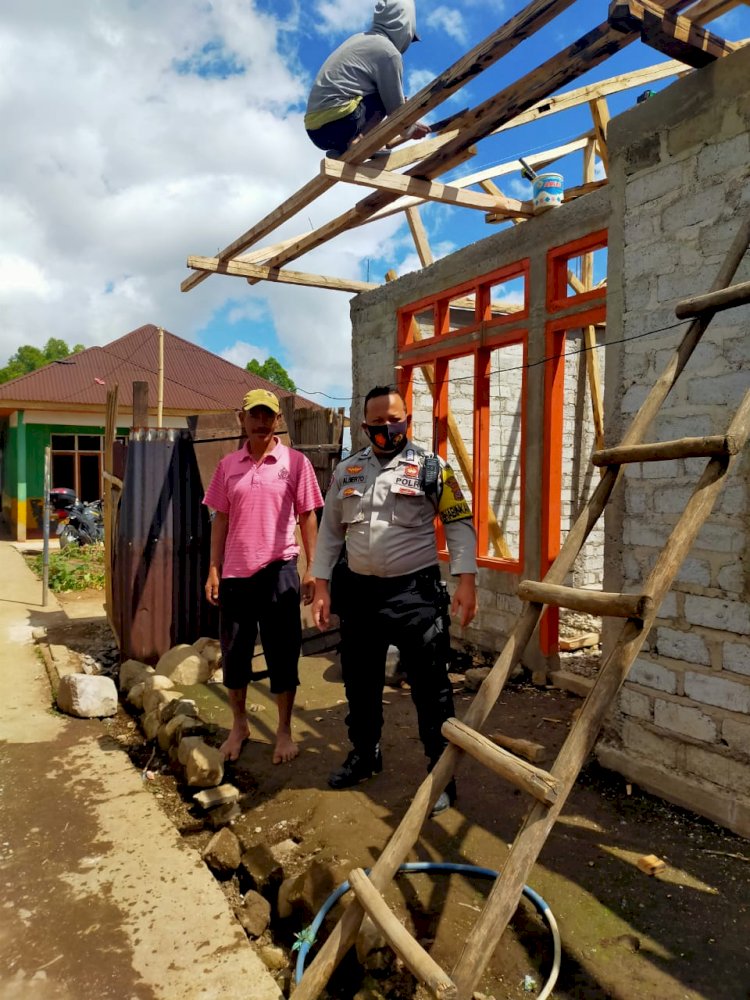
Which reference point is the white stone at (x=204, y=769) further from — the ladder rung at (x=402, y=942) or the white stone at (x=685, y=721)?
the white stone at (x=685, y=721)

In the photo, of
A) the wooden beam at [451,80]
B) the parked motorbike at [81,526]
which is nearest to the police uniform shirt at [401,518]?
the wooden beam at [451,80]

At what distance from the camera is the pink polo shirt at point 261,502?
12.3ft

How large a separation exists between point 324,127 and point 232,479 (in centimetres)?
232

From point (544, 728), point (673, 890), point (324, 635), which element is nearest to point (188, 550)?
point (324, 635)

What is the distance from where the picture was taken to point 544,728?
4297mm

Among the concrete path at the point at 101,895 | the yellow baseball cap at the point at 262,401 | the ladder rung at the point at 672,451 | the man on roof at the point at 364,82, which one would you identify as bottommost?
the concrete path at the point at 101,895

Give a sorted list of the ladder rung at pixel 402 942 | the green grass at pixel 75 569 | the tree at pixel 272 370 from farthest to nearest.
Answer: the tree at pixel 272 370, the green grass at pixel 75 569, the ladder rung at pixel 402 942

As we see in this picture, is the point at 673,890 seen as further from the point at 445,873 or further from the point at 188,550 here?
the point at 188,550

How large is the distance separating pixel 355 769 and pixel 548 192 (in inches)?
158

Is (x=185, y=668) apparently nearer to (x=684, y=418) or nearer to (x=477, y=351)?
(x=477, y=351)

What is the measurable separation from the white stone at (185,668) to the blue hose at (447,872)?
2.87 metres

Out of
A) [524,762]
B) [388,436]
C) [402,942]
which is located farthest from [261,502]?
[402,942]

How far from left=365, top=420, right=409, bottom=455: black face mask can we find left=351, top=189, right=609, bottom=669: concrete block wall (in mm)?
2120

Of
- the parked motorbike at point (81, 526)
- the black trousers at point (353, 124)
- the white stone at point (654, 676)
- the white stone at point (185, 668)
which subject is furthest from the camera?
the parked motorbike at point (81, 526)
